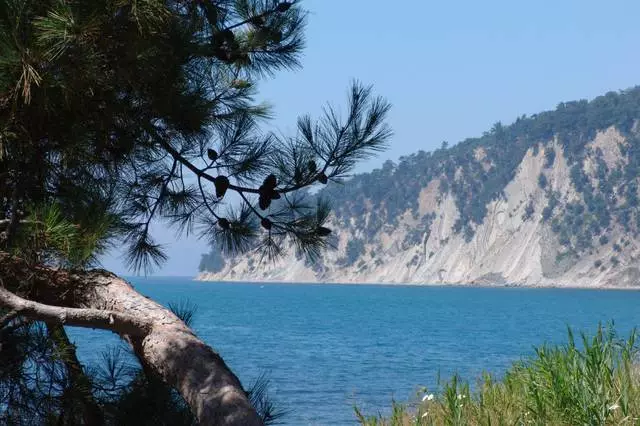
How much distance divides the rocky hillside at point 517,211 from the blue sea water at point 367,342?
1124 inches

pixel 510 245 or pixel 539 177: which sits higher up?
pixel 539 177

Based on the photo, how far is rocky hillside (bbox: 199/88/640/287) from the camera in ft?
412

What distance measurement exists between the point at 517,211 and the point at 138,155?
419 feet

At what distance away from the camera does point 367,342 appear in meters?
48.7

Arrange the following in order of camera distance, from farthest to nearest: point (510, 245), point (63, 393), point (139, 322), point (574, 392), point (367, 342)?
point (510, 245)
point (367, 342)
point (574, 392)
point (63, 393)
point (139, 322)

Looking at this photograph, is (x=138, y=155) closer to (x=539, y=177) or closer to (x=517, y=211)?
(x=517, y=211)

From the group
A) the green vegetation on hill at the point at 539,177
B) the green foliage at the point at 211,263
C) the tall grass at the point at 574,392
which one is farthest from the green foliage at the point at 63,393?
the green foliage at the point at 211,263

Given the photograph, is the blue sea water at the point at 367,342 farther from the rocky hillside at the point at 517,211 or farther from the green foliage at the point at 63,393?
the rocky hillside at the point at 517,211

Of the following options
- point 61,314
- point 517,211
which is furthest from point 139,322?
point 517,211

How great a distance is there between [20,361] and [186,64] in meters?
1.69

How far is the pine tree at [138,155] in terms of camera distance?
439 cm

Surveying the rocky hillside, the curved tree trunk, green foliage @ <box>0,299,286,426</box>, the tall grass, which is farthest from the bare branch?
the rocky hillside

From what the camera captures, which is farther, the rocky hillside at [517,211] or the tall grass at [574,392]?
the rocky hillside at [517,211]

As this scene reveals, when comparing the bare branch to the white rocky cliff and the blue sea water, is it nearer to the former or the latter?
the blue sea water
